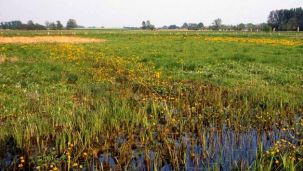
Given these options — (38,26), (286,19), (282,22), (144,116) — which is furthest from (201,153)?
(38,26)

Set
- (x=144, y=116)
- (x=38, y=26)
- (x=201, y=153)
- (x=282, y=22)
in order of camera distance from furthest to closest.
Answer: (x=38, y=26) < (x=282, y=22) < (x=144, y=116) < (x=201, y=153)

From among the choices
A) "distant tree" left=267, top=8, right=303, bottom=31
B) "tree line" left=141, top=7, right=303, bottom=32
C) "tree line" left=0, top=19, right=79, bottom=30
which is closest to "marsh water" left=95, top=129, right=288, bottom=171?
"tree line" left=141, top=7, right=303, bottom=32

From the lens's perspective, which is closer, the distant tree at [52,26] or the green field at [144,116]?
the green field at [144,116]

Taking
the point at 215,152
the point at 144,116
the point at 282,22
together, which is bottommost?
the point at 215,152

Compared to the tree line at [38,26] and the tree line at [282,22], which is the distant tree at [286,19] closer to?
the tree line at [282,22]

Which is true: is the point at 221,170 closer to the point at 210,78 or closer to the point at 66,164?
the point at 66,164

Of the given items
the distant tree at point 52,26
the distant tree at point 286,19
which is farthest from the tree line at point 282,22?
the distant tree at point 52,26

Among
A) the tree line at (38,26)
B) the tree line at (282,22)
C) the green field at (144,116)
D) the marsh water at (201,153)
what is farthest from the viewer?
the tree line at (38,26)

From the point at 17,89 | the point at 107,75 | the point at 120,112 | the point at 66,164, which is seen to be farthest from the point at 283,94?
the point at 17,89

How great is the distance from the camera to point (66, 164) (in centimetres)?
596

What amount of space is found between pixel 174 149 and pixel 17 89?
7.43 meters

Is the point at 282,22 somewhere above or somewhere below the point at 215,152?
above

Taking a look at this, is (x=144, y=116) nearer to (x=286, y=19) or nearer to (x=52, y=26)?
(x=286, y=19)

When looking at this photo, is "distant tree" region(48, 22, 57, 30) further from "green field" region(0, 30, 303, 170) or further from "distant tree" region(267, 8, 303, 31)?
"green field" region(0, 30, 303, 170)
